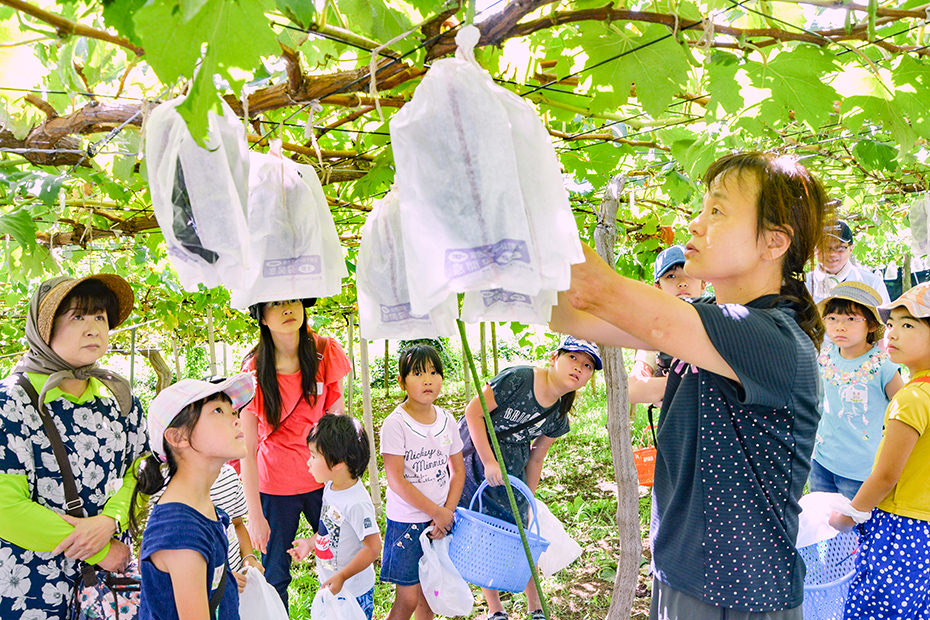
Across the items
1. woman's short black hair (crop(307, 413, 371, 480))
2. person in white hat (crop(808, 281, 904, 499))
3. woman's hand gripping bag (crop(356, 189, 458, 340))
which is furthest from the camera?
person in white hat (crop(808, 281, 904, 499))

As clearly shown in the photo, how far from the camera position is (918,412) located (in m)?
2.38

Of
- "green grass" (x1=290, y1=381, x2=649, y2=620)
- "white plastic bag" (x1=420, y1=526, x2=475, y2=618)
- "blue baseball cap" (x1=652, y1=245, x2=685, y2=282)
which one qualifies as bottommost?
"green grass" (x1=290, y1=381, x2=649, y2=620)

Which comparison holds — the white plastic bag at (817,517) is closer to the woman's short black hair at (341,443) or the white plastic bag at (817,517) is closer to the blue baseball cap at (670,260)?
the blue baseball cap at (670,260)

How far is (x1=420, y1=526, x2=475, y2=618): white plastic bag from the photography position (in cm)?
296

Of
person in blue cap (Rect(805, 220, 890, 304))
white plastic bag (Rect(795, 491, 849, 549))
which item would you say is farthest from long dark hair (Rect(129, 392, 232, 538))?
person in blue cap (Rect(805, 220, 890, 304))

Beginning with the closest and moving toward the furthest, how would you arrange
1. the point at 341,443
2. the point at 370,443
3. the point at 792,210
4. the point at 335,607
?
the point at 792,210, the point at 335,607, the point at 341,443, the point at 370,443

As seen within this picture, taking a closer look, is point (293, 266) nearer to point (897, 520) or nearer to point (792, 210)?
point (792, 210)

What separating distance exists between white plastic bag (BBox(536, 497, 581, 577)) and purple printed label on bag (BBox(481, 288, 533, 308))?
2.21 m

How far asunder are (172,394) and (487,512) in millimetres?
1811

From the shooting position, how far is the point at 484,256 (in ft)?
2.84

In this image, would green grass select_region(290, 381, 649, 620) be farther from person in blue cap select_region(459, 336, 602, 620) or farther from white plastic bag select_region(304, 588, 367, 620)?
white plastic bag select_region(304, 588, 367, 620)

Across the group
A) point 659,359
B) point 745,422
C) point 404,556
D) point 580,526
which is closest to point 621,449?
point 659,359

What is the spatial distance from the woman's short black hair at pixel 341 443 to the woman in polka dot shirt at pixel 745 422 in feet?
5.45

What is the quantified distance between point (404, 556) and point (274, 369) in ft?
3.67
